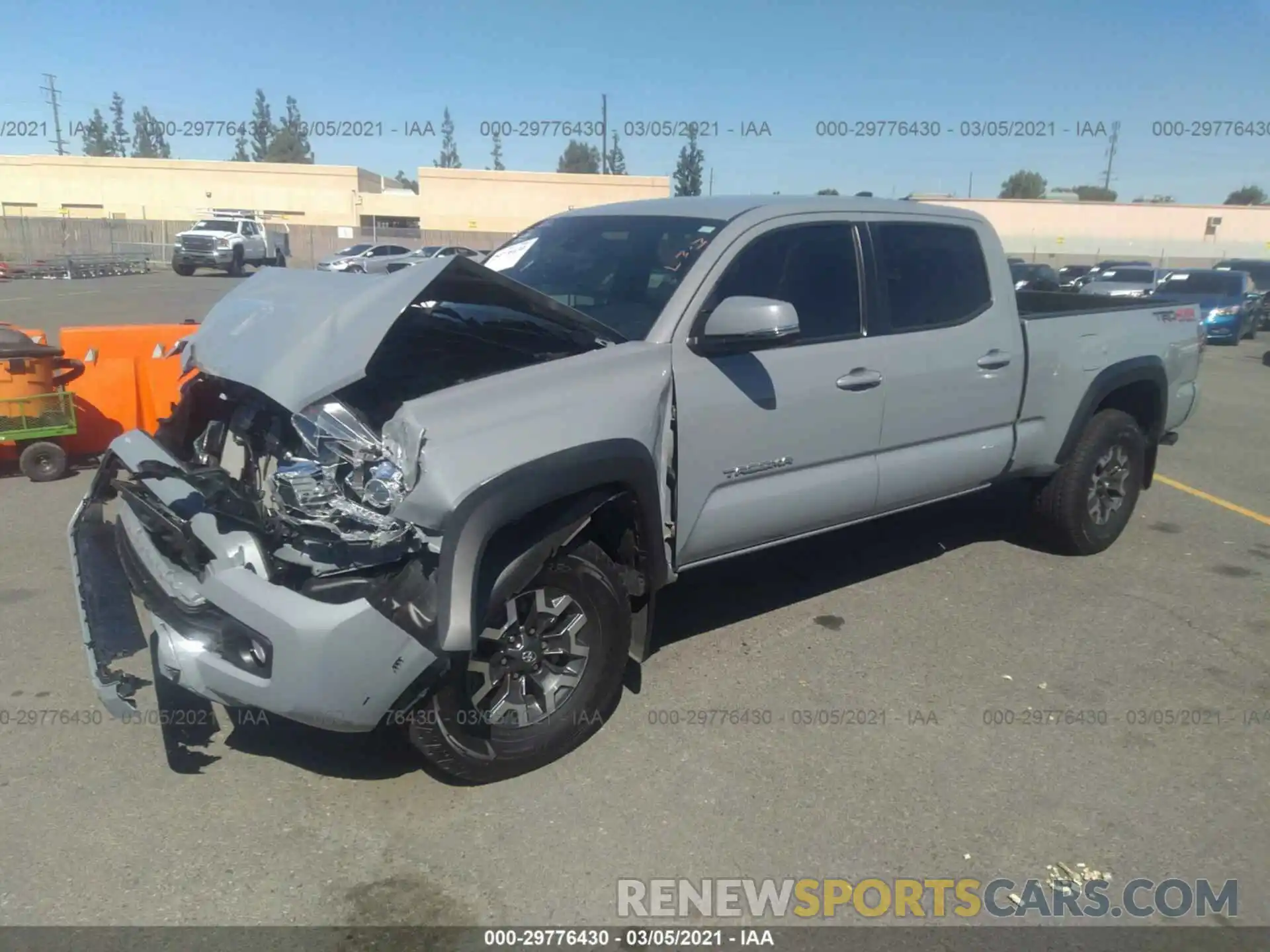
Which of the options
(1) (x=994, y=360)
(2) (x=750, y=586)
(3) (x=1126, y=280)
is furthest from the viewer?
(3) (x=1126, y=280)

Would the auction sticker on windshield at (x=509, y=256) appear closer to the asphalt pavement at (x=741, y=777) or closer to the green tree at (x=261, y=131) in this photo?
the asphalt pavement at (x=741, y=777)

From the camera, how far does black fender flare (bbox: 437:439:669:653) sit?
9.66ft

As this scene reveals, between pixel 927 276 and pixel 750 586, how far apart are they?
1920 millimetres

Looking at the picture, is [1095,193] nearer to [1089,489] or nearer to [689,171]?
[689,171]

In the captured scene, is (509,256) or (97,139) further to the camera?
(97,139)

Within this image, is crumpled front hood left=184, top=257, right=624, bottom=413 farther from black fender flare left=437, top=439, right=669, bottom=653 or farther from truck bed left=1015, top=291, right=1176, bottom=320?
truck bed left=1015, top=291, right=1176, bottom=320

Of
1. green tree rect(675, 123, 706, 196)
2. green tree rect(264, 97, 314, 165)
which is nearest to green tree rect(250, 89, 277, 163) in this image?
green tree rect(264, 97, 314, 165)

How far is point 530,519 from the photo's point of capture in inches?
130

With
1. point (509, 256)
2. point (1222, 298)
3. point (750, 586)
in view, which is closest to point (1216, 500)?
point (750, 586)

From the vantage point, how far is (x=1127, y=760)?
377 centimetres

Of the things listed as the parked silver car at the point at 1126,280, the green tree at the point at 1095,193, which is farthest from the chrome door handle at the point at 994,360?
the green tree at the point at 1095,193

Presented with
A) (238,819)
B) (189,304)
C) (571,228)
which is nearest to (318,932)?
(238,819)

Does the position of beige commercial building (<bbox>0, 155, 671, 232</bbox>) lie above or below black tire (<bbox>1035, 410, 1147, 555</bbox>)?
above

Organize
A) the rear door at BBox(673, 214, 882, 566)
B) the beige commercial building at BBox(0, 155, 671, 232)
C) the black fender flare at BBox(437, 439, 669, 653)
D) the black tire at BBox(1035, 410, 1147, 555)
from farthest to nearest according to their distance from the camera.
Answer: the beige commercial building at BBox(0, 155, 671, 232)
the black tire at BBox(1035, 410, 1147, 555)
the rear door at BBox(673, 214, 882, 566)
the black fender flare at BBox(437, 439, 669, 653)
